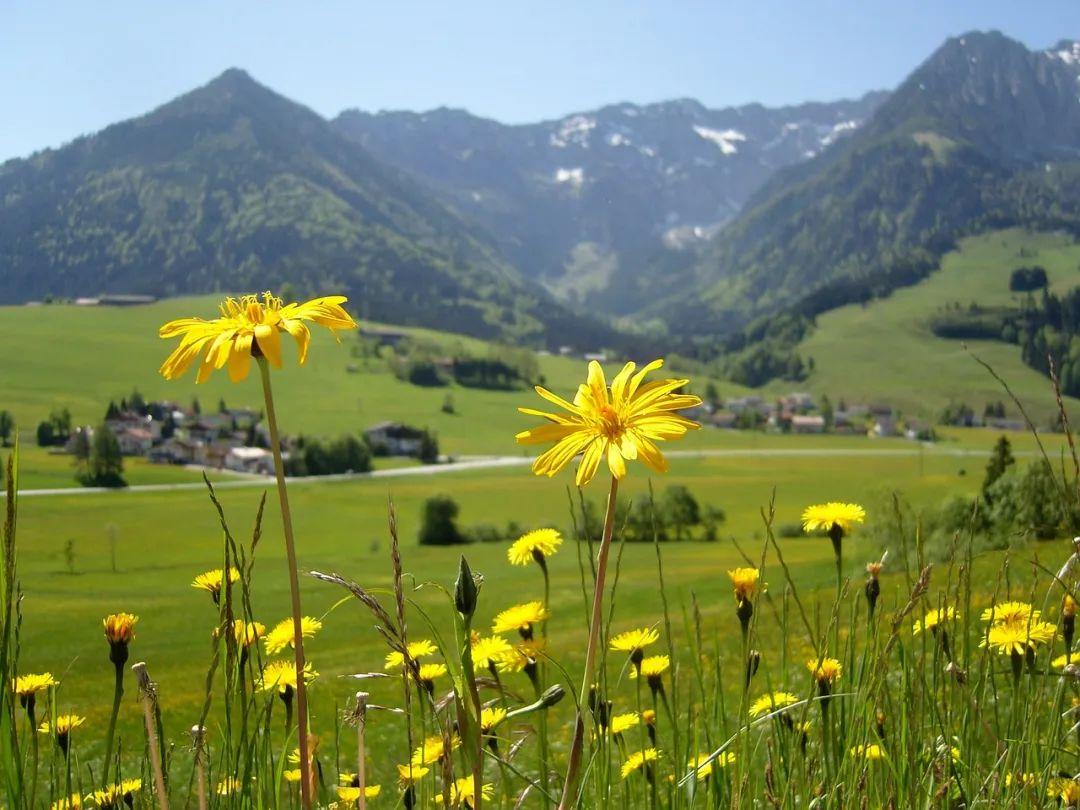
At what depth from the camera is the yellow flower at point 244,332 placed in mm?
1419

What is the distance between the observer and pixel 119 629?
7.07ft

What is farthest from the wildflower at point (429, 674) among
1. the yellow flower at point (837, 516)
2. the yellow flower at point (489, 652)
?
the yellow flower at point (837, 516)

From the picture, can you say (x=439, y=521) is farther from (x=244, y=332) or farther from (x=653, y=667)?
(x=244, y=332)

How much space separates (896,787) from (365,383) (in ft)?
640

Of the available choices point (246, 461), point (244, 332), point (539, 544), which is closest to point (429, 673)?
point (539, 544)

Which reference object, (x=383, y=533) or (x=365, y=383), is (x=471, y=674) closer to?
(x=383, y=533)

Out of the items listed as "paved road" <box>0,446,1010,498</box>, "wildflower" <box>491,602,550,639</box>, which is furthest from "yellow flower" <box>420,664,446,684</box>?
"paved road" <box>0,446,1010,498</box>

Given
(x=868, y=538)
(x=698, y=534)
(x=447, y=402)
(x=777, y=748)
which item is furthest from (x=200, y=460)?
(x=777, y=748)

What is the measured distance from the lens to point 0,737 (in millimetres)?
1481

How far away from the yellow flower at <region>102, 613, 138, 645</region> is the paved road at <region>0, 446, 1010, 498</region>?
102 meters

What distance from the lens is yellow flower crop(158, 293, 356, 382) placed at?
142 cm

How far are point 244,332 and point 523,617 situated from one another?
1.41 meters

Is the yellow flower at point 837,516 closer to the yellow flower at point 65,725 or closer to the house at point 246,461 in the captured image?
the yellow flower at point 65,725

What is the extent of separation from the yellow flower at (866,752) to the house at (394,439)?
148m
